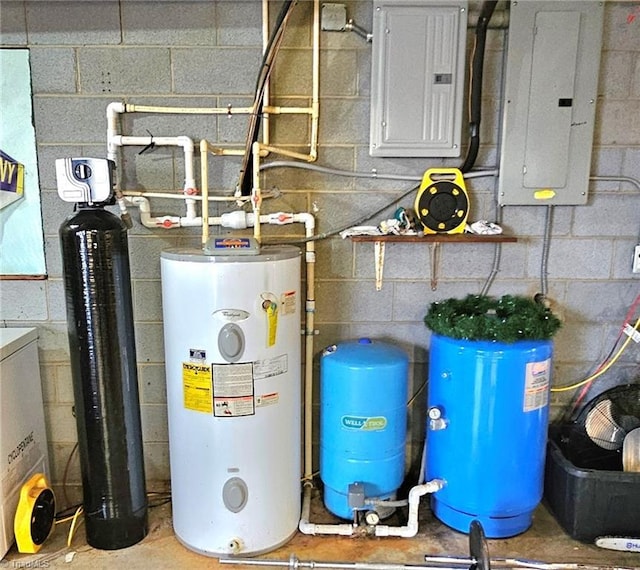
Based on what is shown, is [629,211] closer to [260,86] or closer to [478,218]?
[478,218]

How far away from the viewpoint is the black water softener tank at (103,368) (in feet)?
5.94

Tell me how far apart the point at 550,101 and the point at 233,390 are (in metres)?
1.66

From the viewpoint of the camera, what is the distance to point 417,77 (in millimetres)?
2074

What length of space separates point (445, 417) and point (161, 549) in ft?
3.88

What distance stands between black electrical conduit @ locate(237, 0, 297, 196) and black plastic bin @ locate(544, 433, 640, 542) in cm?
168

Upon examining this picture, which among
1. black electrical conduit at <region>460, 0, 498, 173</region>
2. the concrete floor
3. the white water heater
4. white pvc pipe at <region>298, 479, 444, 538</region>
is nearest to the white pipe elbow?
the white water heater

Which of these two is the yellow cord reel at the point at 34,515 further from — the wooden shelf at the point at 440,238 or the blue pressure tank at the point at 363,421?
the wooden shelf at the point at 440,238

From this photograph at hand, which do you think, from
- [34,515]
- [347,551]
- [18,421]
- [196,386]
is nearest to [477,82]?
[196,386]

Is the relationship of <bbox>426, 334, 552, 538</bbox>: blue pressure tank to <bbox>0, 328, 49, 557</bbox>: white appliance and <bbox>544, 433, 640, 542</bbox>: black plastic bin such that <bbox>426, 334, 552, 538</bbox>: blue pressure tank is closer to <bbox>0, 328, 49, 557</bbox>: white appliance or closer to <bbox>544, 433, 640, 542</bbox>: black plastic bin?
<bbox>544, 433, 640, 542</bbox>: black plastic bin

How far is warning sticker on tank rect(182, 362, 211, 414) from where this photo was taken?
182 cm

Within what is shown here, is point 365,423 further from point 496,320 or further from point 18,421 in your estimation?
point 18,421

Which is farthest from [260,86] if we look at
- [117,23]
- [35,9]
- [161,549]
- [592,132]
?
[161,549]

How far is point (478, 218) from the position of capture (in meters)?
2.23

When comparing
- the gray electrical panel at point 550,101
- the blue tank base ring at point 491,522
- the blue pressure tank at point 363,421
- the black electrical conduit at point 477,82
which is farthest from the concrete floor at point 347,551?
the black electrical conduit at point 477,82
